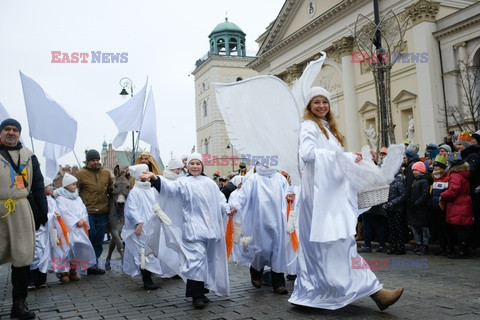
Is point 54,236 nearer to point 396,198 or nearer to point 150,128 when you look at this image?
point 150,128

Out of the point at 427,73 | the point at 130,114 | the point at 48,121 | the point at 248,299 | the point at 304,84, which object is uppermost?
the point at 427,73

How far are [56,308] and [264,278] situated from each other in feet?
9.29

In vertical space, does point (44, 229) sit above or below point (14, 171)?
below

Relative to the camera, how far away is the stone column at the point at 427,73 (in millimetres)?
23812

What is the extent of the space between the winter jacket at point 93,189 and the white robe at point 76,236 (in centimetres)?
42

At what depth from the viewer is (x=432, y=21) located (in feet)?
80.1

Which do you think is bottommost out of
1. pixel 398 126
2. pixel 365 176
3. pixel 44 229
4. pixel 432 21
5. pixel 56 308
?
pixel 56 308

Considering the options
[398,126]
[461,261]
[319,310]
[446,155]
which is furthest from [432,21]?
[319,310]

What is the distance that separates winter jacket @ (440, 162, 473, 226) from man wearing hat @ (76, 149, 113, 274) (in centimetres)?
626

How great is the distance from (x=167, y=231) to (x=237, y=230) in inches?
37.4

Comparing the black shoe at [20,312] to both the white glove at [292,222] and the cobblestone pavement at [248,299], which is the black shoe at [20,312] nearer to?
the cobblestone pavement at [248,299]

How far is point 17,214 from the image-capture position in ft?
17.7

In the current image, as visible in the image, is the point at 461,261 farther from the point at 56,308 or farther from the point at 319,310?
the point at 56,308

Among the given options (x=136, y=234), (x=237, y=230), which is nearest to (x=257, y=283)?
(x=237, y=230)
